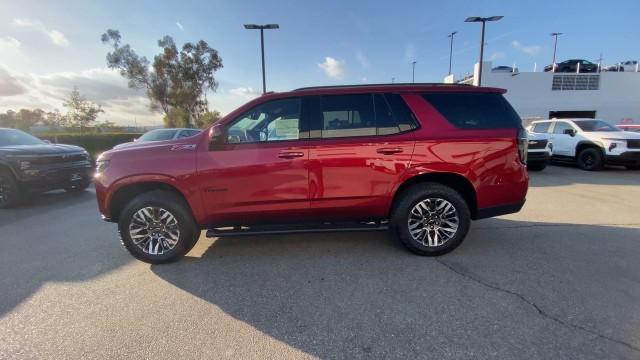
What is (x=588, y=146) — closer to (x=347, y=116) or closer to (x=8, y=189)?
(x=347, y=116)

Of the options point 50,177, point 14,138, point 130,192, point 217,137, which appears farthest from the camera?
point 14,138

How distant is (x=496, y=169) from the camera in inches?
142

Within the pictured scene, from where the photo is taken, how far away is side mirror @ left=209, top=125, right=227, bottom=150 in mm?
3418

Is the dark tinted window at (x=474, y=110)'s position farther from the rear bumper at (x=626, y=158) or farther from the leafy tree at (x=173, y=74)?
the leafy tree at (x=173, y=74)

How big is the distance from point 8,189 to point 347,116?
7436 millimetres

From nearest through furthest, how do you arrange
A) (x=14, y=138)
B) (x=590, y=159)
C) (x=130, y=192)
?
1. (x=130, y=192)
2. (x=14, y=138)
3. (x=590, y=159)

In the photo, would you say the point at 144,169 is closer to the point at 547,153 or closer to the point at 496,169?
the point at 496,169

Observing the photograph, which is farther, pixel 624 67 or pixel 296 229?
pixel 624 67

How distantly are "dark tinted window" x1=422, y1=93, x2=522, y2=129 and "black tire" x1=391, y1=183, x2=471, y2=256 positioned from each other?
797mm

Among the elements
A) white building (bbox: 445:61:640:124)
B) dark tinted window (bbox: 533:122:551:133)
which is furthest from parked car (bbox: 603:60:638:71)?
dark tinted window (bbox: 533:122:551:133)

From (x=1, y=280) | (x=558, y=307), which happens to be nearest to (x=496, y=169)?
(x=558, y=307)

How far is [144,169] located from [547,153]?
11117mm

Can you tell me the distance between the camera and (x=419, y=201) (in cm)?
358

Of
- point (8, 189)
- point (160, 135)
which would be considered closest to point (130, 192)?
point (8, 189)
